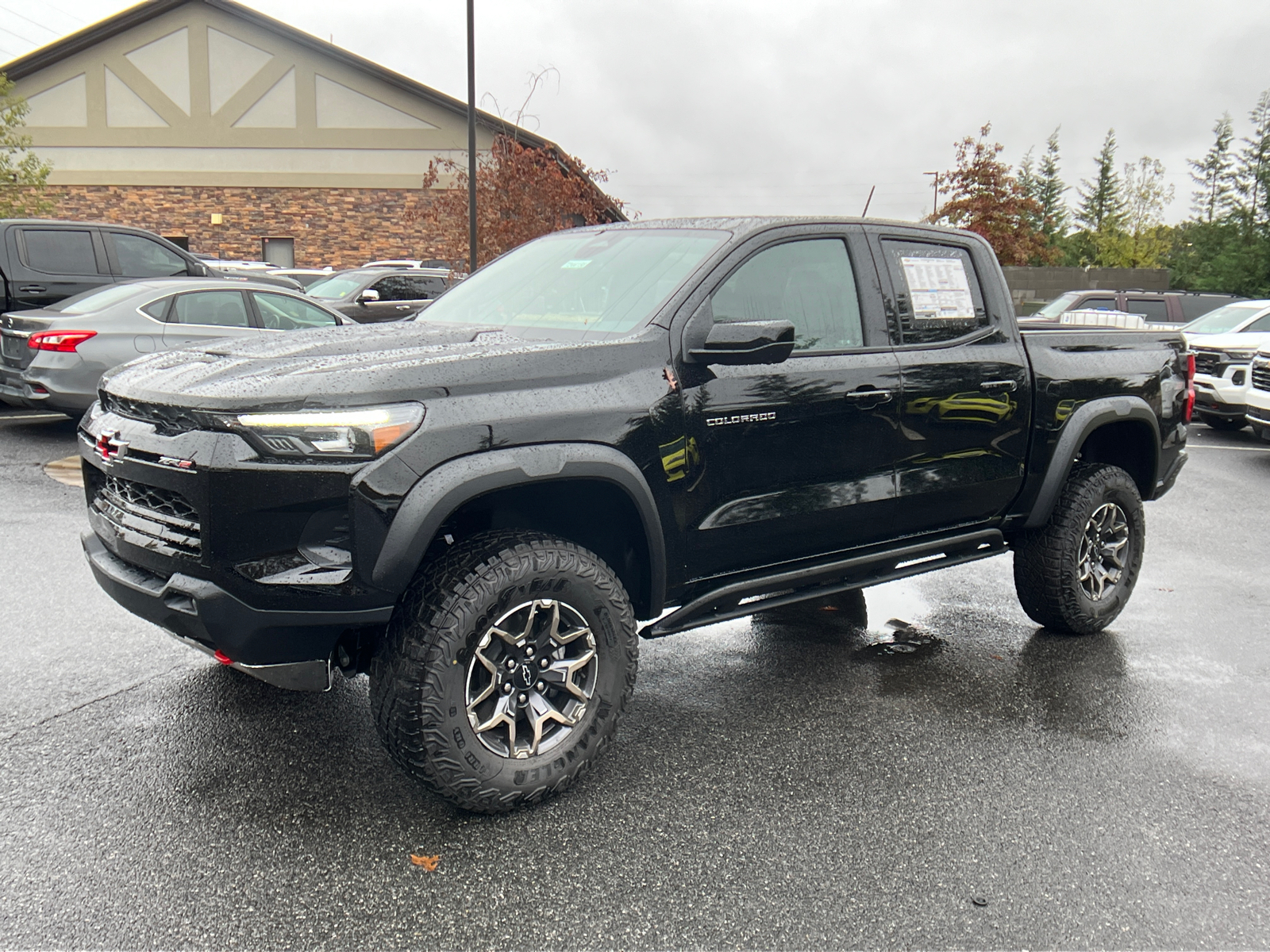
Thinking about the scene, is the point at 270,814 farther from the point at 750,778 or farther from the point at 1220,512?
the point at 1220,512

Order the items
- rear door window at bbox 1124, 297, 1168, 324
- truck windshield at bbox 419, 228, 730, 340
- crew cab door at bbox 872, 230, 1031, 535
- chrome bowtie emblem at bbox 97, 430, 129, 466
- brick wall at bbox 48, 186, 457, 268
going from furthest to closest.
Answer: brick wall at bbox 48, 186, 457, 268
rear door window at bbox 1124, 297, 1168, 324
crew cab door at bbox 872, 230, 1031, 535
truck windshield at bbox 419, 228, 730, 340
chrome bowtie emblem at bbox 97, 430, 129, 466

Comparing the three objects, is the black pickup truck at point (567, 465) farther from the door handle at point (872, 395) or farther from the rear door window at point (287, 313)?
the rear door window at point (287, 313)

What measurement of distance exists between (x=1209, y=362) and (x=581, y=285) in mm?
11420

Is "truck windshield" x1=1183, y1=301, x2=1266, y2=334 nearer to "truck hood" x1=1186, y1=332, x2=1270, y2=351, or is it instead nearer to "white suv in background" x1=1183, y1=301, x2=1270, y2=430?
"white suv in background" x1=1183, y1=301, x2=1270, y2=430

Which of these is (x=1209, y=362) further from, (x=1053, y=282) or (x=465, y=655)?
(x=1053, y=282)

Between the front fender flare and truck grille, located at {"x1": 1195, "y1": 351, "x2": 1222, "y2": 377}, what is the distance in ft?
38.3

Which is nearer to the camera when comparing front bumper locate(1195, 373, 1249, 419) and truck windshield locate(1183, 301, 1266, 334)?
front bumper locate(1195, 373, 1249, 419)

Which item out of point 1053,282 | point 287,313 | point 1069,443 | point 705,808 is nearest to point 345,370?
point 705,808

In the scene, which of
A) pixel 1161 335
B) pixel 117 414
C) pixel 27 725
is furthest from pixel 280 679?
pixel 1161 335

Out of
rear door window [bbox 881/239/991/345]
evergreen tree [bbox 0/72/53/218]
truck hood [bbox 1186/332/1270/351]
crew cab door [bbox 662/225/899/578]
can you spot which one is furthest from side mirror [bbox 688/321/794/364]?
evergreen tree [bbox 0/72/53/218]

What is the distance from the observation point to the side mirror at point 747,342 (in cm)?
352

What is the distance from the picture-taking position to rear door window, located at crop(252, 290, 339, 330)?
33.8 ft

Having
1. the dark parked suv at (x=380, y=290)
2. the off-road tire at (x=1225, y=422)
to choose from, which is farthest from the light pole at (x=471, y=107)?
the off-road tire at (x=1225, y=422)

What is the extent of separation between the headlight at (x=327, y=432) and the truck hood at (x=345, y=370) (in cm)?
4
